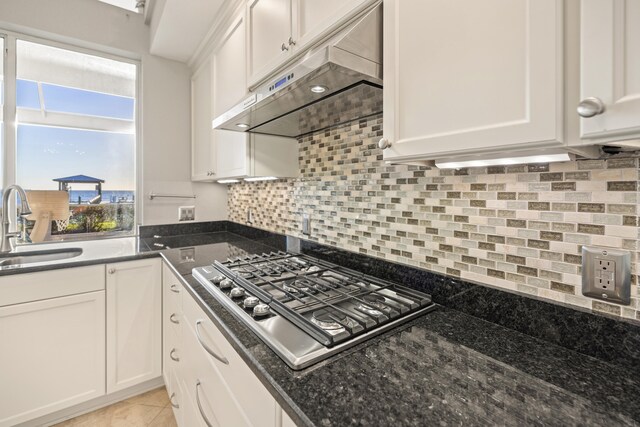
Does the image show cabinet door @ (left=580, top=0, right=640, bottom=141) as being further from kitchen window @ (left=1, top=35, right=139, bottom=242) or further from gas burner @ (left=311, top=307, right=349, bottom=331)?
kitchen window @ (left=1, top=35, right=139, bottom=242)

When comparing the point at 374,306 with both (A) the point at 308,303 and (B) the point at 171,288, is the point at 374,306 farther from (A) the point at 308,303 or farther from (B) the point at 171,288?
(B) the point at 171,288

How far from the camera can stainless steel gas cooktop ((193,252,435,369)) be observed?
74cm

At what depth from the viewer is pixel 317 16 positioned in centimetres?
105

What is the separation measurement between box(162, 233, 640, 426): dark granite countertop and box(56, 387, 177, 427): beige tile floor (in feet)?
4.39

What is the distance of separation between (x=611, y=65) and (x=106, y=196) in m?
2.86

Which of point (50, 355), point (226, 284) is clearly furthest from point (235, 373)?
point (50, 355)

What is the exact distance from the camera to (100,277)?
1.67 meters

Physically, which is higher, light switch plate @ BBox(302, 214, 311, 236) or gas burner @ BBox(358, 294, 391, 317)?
light switch plate @ BBox(302, 214, 311, 236)

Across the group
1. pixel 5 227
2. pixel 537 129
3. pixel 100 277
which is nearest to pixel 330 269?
pixel 537 129

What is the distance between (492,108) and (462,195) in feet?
1.35

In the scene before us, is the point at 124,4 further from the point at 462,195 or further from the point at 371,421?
the point at 371,421

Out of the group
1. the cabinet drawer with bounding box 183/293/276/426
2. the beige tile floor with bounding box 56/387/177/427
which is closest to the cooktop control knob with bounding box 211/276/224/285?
the cabinet drawer with bounding box 183/293/276/426

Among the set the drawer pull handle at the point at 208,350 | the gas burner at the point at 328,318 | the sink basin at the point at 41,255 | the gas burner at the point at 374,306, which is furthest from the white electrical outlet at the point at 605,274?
the sink basin at the point at 41,255

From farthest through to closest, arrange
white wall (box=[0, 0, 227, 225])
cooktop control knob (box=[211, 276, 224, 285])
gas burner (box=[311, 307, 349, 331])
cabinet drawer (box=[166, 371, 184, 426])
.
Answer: white wall (box=[0, 0, 227, 225])
cabinet drawer (box=[166, 371, 184, 426])
cooktop control knob (box=[211, 276, 224, 285])
gas burner (box=[311, 307, 349, 331])
